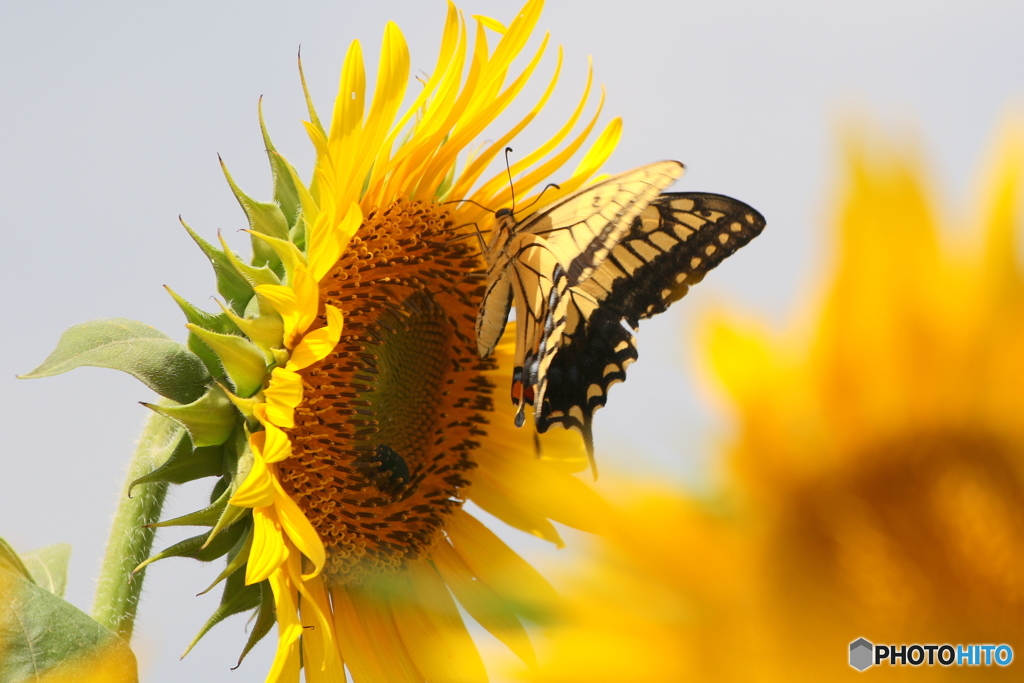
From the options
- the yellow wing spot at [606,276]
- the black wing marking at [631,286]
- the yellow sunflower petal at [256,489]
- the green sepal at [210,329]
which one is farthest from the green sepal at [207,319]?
the yellow wing spot at [606,276]

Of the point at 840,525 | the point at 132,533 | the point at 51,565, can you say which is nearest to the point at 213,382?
the point at 132,533

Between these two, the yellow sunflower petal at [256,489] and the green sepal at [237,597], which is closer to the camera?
the yellow sunflower petal at [256,489]

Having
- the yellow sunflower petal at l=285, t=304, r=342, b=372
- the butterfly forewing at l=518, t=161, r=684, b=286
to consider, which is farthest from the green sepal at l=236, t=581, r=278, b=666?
the butterfly forewing at l=518, t=161, r=684, b=286

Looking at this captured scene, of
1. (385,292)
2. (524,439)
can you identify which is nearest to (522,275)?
(385,292)

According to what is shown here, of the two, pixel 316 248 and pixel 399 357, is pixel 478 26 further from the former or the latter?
pixel 399 357

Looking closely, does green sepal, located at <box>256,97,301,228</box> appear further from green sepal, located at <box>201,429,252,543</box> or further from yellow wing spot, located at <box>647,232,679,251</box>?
yellow wing spot, located at <box>647,232,679,251</box>

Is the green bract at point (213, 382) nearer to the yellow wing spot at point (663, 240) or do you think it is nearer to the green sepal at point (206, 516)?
the green sepal at point (206, 516)

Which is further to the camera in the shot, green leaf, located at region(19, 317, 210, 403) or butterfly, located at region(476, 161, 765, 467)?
butterfly, located at region(476, 161, 765, 467)
